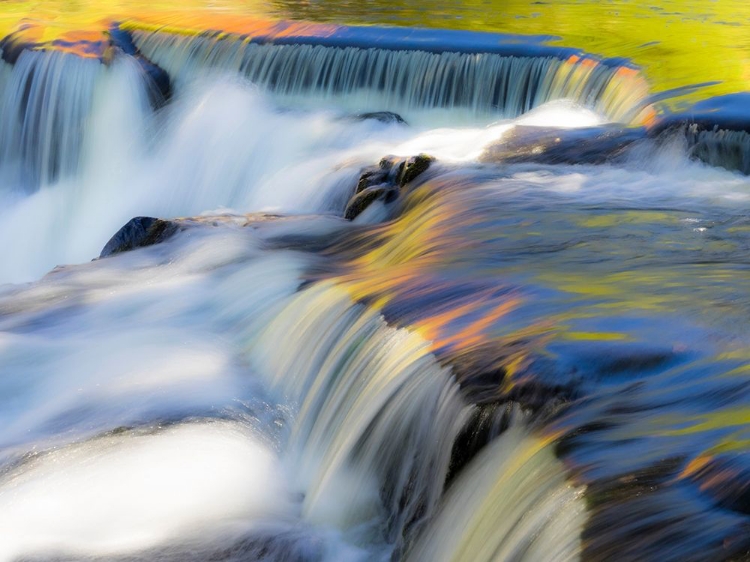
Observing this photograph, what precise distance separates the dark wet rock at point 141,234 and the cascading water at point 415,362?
0.03 m

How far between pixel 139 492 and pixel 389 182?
3388 millimetres

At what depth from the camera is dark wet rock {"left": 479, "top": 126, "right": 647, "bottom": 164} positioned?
702 cm

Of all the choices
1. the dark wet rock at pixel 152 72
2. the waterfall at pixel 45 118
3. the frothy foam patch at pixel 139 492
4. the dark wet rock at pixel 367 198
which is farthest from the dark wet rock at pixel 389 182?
the waterfall at pixel 45 118

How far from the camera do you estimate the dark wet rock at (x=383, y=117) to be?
931 centimetres

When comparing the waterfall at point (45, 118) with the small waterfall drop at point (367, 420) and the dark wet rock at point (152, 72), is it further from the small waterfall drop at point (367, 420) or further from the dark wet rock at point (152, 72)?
the small waterfall drop at point (367, 420)

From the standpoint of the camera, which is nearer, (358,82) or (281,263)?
(281,263)

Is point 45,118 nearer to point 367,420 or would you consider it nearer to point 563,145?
point 563,145

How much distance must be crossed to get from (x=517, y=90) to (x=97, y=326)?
4.84 meters

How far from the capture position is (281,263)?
6.27m

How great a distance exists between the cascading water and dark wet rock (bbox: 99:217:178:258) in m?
0.03

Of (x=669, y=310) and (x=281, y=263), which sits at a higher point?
(x=281, y=263)

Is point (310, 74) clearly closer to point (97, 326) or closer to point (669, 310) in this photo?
point (97, 326)

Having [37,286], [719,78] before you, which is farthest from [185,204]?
[719,78]

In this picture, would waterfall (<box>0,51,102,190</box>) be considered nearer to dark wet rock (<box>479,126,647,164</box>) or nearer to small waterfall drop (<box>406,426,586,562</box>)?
dark wet rock (<box>479,126,647,164</box>)
